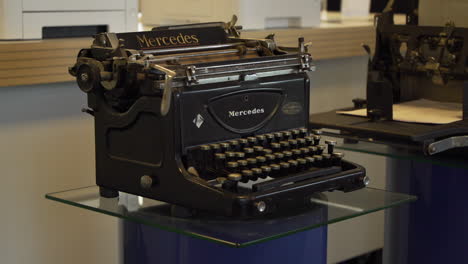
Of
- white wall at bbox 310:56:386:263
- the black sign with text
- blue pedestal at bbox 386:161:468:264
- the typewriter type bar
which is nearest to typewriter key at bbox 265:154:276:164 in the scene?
the black sign with text

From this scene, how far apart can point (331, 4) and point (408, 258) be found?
13.4 feet

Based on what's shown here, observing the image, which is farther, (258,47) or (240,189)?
(258,47)

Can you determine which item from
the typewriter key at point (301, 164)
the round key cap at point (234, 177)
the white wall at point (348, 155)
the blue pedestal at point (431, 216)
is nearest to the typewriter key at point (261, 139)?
the typewriter key at point (301, 164)

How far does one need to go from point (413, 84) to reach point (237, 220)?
51.6 inches

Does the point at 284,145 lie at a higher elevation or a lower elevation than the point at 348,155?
higher

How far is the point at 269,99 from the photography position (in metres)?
2.17

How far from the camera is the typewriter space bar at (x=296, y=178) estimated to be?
194cm

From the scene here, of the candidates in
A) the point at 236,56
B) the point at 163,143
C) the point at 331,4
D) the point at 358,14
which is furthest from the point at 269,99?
the point at 331,4

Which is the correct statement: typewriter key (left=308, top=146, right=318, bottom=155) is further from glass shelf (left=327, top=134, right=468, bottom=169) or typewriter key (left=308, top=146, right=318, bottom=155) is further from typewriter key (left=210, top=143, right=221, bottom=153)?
glass shelf (left=327, top=134, right=468, bottom=169)

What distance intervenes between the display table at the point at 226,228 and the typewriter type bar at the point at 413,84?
0.34 m

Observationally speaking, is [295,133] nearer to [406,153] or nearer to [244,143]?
[244,143]

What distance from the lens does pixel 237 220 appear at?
1.96m

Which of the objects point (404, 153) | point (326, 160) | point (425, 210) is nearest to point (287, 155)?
point (326, 160)

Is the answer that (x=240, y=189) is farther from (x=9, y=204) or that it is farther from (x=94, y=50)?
(x=9, y=204)
